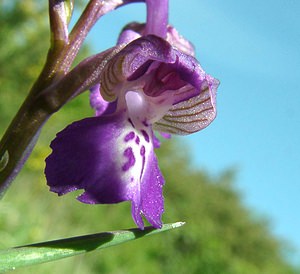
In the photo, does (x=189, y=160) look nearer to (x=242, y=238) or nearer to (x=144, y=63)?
(x=242, y=238)

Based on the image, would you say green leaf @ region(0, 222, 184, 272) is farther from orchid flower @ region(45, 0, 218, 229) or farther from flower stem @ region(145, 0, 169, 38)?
flower stem @ region(145, 0, 169, 38)

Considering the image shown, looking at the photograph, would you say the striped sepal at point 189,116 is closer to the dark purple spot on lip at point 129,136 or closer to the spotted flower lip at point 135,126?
the spotted flower lip at point 135,126

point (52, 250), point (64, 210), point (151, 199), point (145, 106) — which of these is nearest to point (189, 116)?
point (145, 106)

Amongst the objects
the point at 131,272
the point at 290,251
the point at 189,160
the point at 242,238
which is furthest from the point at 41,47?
the point at 290,251

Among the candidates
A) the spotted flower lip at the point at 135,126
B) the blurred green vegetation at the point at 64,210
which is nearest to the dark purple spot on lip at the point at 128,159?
the spotted flower lip at the point at 135,126

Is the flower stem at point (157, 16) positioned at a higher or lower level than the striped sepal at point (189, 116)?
higher

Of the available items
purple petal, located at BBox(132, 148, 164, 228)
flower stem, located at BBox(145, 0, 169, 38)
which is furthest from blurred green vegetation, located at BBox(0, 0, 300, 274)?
purple petal, located at BBox(132, 148, 164, 228)
